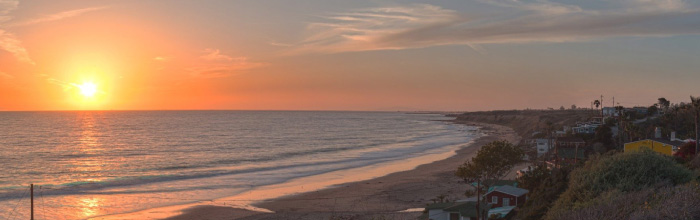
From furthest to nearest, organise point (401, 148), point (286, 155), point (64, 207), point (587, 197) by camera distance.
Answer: point (401, 148) → point (286, 155) → point (64, 207) → point (587, 197)

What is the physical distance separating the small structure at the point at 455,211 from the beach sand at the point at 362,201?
2.90 meters

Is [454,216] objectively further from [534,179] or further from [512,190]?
[534,179]

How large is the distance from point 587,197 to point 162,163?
58.6 m

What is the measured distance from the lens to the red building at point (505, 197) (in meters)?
35.5

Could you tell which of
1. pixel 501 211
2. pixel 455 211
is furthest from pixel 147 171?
pixel 501 211

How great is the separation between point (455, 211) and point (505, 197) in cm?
565

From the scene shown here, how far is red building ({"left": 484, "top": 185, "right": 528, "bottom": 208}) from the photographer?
3553cm

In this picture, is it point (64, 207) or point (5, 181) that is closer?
point (64, 207)

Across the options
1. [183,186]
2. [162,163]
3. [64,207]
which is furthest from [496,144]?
[162,163]

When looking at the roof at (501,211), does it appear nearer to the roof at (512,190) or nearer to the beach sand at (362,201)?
the roof at (512,190)

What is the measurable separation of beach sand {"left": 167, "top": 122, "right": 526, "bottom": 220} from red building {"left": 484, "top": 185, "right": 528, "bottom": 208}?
5259 millimetres

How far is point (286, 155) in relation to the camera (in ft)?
268

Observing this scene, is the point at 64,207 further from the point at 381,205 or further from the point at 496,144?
the point at 496,144

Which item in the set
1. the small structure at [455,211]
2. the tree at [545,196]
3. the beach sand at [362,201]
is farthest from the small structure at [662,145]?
Answer: the small structure at [455,211]
